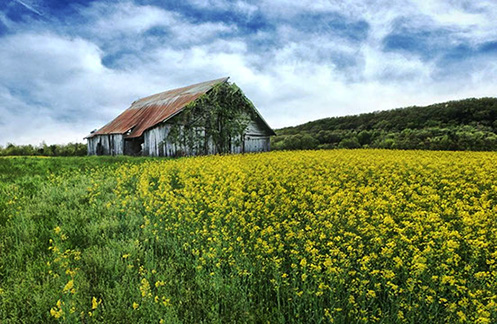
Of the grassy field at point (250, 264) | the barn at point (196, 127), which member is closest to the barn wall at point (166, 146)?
the barn at point (196, 127)

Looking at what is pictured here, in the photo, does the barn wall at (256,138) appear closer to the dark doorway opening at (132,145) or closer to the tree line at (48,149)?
the dark doorway opening at (132,145)

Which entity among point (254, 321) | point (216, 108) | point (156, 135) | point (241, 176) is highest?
point (216, 108)

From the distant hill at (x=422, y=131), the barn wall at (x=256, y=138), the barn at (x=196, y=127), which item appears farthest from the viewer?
the barn wall at (x=256, y=138)

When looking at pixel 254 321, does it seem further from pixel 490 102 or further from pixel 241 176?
pixel 490 102

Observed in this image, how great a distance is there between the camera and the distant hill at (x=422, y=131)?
2836cm

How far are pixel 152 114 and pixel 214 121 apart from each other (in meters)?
6.73

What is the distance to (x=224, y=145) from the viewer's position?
26609 millimetres

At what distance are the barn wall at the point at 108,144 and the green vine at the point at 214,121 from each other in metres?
6.88

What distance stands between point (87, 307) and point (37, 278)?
1359 mm

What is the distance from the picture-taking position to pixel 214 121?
26.0 meters

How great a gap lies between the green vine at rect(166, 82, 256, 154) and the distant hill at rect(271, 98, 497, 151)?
1072 cm

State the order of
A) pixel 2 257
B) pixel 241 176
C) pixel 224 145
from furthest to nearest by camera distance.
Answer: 1. pixel 224 145
2. pixel 241 176
3. pixel 2 257

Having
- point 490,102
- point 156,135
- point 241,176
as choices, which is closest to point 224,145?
point 156,135

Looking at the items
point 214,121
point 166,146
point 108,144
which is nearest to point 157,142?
point 166,146
